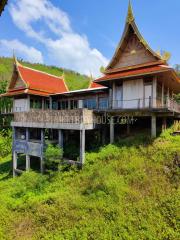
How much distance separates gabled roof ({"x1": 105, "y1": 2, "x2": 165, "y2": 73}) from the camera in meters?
17.0

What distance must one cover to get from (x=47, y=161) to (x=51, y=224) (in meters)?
5.84

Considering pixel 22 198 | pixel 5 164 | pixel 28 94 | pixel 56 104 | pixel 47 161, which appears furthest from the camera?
pixel 56 104

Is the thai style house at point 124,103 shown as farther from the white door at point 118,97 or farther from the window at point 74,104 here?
the window at point 74,104

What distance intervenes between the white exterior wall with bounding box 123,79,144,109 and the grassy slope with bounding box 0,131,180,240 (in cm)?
304

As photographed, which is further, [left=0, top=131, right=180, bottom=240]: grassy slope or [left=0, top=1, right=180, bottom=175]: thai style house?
[left=0, top=1, right=180, bottom=175]: thai style house

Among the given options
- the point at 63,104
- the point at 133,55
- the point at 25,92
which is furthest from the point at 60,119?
the point at 63,104

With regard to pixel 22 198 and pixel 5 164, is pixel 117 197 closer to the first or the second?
pixel 22 198

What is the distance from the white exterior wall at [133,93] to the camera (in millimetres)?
17344

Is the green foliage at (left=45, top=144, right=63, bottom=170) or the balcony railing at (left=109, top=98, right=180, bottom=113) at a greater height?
the balcony railing at (left=109, top=98, right=180, bottom=113)

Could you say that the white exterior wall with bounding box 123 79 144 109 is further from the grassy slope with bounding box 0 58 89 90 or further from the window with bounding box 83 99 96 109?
the grassy slope with bounding box 0 58 89 90

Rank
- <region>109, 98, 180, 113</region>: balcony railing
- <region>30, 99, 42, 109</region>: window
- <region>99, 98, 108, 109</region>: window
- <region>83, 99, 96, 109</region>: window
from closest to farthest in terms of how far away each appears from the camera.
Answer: <region>109, 98, 180, 113</region>: balcony railing < <region>99, 98, 108, 109</region>: window < <region>83, 99, 96, 109</region>: window < <region>30, 99, 42, 109</region>: window

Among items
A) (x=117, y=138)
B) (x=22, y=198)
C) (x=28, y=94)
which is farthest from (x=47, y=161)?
(x=28, y=94)

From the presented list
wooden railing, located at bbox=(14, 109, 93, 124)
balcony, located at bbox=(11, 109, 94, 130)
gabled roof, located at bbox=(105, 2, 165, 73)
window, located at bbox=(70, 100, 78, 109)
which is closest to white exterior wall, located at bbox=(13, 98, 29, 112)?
window, located at bbox=(70, 100, 78, 109)

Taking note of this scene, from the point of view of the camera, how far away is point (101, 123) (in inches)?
695
